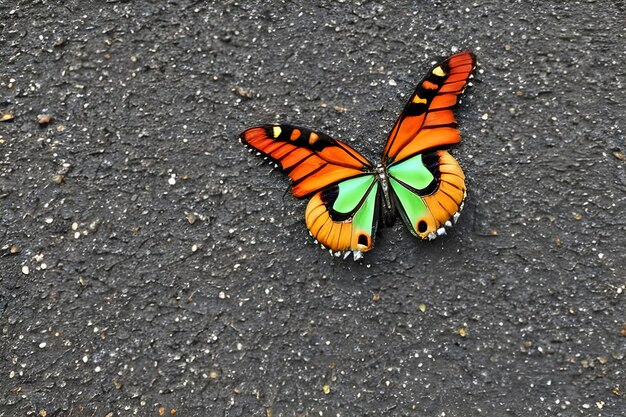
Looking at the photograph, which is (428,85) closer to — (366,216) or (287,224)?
(366,216)

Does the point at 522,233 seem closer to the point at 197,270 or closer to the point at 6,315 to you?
the point at 197,270

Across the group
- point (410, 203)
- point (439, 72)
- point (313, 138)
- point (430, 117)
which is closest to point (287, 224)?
point (313, 138)

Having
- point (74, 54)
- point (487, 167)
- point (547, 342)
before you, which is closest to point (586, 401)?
point (547, 342)

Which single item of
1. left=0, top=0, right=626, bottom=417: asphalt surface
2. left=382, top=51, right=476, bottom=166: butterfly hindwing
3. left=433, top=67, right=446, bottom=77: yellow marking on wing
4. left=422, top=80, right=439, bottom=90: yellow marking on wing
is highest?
left=433, top=67, right=446, bottom=77: yellow marking on wing

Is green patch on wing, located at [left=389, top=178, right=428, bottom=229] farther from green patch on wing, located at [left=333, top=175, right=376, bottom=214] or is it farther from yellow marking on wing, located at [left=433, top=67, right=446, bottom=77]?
yellow marking on wing, located at [left=433, top=67, right=446, bottom=77]

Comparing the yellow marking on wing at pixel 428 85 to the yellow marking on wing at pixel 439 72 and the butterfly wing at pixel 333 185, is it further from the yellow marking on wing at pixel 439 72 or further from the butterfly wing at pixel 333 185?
the butterfly wing at pixel 333 185

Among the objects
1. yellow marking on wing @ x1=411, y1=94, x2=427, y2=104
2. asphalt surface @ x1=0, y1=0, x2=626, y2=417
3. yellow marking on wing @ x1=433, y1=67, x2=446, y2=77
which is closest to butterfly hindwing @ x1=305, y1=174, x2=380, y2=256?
asphalt surface @ x1=0, y1=0, x2=626, y2=417
